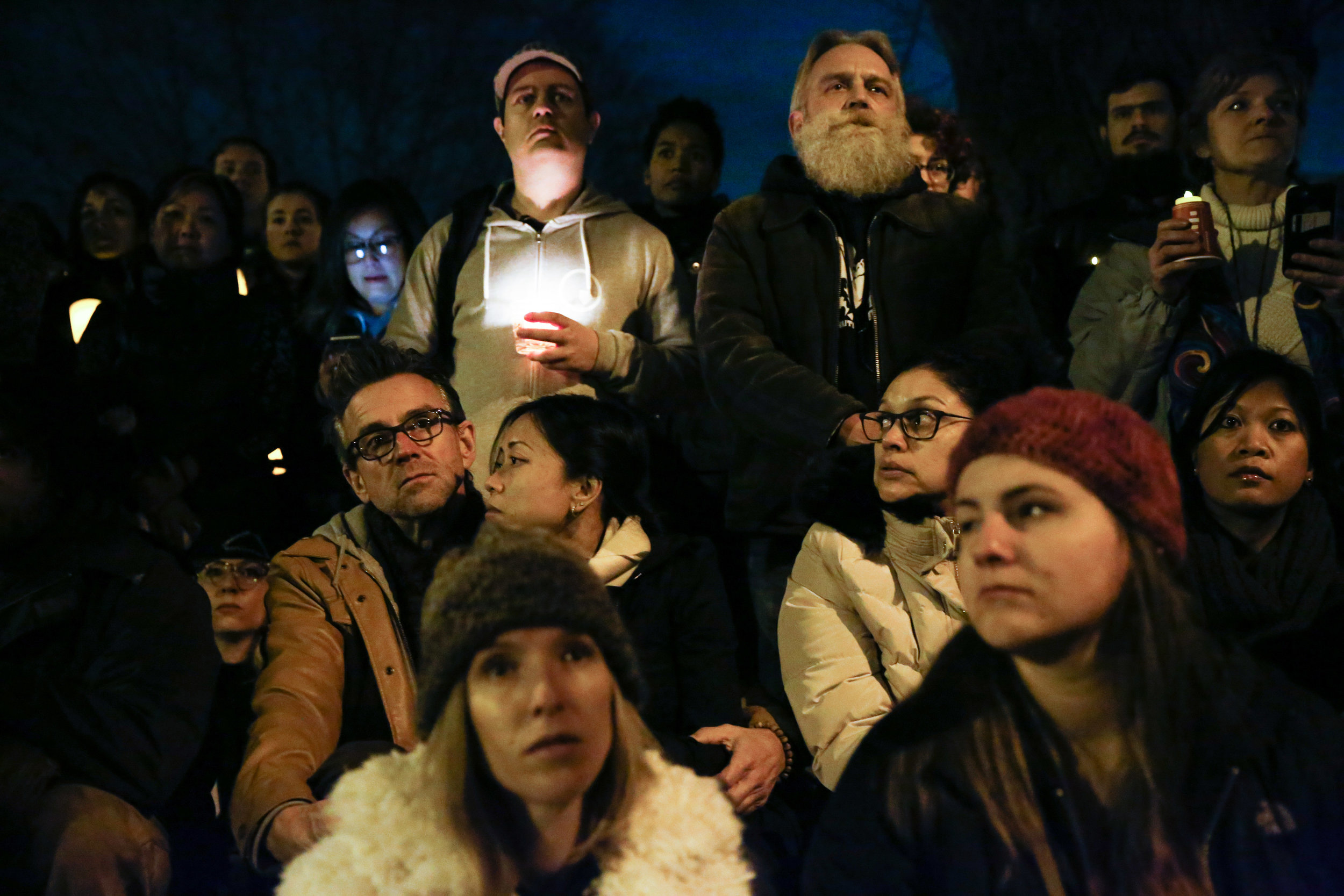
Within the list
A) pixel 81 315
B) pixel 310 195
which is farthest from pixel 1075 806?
pixel 310 195

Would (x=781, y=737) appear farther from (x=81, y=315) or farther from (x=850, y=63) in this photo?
(x=81, y=315)

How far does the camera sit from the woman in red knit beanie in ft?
7.13

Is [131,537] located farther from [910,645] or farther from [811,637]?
[910,645]

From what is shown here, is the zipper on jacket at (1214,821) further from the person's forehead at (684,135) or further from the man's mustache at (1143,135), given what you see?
the person's forehead at (684,135)

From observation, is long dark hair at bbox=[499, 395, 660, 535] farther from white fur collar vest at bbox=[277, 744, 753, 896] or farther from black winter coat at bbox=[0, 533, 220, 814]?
white fur collar vest at bbox=[277, 744, 753, 896]

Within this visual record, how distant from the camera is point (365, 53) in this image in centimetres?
1207

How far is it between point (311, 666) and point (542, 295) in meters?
1.54

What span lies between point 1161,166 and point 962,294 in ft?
3.56

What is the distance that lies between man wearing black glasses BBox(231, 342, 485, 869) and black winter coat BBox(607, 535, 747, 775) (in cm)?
46

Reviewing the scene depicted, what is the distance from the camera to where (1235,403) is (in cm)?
329

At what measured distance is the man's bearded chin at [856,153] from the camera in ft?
12.8

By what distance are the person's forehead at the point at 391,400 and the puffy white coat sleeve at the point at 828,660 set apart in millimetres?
1048

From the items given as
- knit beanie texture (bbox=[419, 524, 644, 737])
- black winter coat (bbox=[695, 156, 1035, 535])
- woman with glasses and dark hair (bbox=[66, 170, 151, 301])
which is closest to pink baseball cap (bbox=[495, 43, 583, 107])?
black winter coat (bbox=[695, 156, 1035, 535])

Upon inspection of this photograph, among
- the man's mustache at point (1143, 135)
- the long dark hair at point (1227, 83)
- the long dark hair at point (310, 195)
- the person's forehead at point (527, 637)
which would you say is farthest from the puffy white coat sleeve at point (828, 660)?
the long dark hair at point (310, 195)
